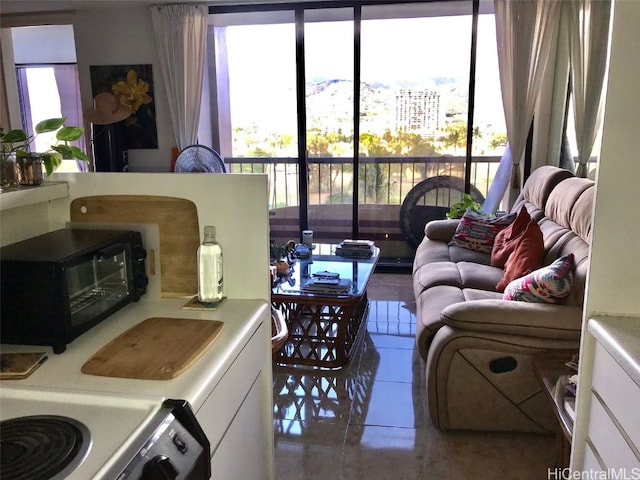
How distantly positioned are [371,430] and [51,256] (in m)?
1.60

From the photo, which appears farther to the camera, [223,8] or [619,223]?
[223,8]

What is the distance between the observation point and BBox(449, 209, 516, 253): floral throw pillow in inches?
149

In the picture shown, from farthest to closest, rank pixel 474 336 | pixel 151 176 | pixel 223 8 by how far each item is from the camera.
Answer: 1. pixel 223 8
2. pixel 474 336
3. pixel 151 176

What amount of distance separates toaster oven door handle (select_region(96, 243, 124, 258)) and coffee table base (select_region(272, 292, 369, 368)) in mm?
1518

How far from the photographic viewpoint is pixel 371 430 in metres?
2.37

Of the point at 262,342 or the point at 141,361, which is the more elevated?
the point at 141,361

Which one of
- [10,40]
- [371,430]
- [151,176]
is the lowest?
[371,430]

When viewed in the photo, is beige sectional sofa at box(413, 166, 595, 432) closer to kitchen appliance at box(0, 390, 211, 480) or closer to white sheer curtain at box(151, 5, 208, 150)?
kitchen appliance at box(0, 390, 211, 480)

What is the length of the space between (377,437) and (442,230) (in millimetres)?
2136

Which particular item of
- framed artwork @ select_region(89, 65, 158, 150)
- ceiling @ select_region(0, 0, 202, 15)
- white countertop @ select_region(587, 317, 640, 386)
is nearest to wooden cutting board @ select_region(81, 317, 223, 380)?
white countertop @ select_region(587, 317, 640, 386)

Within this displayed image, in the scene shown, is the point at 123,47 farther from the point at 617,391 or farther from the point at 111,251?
the point at 617,391

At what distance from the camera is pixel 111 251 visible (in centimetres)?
144

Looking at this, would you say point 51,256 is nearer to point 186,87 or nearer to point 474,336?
point 474,336

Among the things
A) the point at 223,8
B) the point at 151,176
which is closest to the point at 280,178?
the point at 223,8
